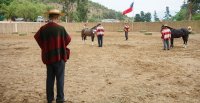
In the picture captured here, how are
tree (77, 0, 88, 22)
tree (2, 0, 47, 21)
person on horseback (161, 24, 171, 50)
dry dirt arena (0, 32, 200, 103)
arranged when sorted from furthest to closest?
tree (77, 0, 88, 22) → tree (2, 0, 47, 21) → person on horseback (161, 24, 171, 50) → dry dirt arena (0, 32, 200, 103)

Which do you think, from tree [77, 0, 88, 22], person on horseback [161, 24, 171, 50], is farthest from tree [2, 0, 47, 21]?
person on horseback [161, 24, 171, 50]

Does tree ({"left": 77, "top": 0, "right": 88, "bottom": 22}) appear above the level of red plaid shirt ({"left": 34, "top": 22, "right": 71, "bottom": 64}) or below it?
above

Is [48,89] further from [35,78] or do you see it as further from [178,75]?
[178,75]

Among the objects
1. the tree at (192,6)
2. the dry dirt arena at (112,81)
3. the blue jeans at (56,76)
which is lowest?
the dry dirt arena at (112,81)

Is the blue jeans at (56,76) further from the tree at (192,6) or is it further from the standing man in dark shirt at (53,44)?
the tree at (192,6)

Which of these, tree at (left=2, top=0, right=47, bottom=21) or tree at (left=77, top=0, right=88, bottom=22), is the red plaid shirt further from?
tree at (left=77, top=0, right=88, bottom=22)

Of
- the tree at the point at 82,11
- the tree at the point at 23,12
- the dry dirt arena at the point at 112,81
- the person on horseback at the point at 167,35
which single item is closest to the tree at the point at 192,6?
the tree at the point at 82,11

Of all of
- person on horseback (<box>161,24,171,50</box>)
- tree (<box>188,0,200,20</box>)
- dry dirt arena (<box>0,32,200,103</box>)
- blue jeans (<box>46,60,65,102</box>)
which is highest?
tree (<box>188,0,200,20</box>)

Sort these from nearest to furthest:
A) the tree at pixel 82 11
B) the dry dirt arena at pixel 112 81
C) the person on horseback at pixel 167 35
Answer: the dry dirt arena at pixel 112 81, the person on horseback at pixel 167 35, the tree at pixel 82 11

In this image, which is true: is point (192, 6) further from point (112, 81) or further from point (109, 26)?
point (112, 81)

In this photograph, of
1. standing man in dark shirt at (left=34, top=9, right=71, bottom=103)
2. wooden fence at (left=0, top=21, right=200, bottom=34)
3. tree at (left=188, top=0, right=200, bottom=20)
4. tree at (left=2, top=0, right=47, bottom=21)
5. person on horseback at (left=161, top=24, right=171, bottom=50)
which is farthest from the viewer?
tree at (left=2, top=0, right=47, bottom=21)

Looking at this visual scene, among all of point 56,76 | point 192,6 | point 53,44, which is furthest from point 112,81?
point 192,6

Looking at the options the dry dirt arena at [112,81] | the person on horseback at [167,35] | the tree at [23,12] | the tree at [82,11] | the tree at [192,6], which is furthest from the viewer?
the tree at [82,11]

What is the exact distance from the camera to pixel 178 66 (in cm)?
1376
